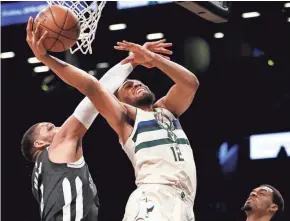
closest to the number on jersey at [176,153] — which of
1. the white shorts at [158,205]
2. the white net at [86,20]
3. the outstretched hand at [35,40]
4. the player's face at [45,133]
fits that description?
the white shorts at [158,205]

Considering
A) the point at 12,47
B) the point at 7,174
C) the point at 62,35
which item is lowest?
the point at 7,174

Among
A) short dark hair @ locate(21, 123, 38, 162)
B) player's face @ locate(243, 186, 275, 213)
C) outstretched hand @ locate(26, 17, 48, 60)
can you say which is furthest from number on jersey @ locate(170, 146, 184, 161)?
player's face @ locate(243, 186, 275, 213)

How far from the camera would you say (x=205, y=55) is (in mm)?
10742

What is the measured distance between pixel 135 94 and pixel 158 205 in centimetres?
76

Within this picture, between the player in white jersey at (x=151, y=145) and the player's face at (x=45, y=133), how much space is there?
36cm

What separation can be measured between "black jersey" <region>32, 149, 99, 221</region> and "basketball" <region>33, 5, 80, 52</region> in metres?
0.63

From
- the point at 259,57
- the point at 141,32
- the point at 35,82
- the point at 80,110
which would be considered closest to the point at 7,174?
the point at 35,82

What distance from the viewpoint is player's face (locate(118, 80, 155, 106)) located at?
442cm

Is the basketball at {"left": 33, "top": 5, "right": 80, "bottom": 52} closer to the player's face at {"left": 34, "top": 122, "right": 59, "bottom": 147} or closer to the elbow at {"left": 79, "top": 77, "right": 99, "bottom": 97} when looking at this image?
the elbow at {"left": 79, "top": 77, "right": 99, "bottom": 97}

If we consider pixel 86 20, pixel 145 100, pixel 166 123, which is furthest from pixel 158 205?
pixel 86 20

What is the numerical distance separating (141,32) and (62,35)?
699 cm

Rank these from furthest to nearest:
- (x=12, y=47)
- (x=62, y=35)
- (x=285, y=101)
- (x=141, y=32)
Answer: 1. (x=12, y=47)
2. (x=141, y=32)
3. (x=285, y=101)
4. (x=62, y=35)

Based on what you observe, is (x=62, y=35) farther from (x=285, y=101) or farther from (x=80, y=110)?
(x=285, y=101)

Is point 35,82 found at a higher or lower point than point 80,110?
lower
